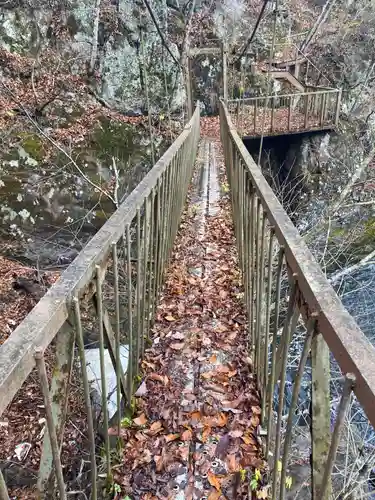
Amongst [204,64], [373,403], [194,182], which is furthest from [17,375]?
[204,64]

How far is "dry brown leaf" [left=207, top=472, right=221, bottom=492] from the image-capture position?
6.40 ft

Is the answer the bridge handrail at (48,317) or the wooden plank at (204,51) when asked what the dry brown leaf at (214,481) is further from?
the wooden plank at (204,51)

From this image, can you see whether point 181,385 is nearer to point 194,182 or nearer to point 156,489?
point 156,489

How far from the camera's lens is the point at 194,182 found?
8594 mm

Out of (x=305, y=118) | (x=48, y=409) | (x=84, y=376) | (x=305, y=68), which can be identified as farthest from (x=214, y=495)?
(x=305, y=68)

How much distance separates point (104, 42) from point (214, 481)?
18745 millimetres

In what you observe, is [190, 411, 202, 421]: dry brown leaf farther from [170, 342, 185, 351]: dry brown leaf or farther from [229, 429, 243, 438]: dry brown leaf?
[170, 342, 185, 351]: dry brown leaf

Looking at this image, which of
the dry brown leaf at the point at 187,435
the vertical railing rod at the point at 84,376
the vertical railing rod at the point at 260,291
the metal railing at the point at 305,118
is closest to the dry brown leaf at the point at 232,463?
the dry brown leaf at the point at 187,435

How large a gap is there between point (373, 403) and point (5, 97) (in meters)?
16.1

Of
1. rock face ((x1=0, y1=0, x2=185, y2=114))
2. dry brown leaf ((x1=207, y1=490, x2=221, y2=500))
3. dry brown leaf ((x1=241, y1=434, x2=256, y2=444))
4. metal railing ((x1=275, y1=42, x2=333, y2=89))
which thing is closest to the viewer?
dry brown leaf ((x1=207, y1=490, x2=221, y2=500))

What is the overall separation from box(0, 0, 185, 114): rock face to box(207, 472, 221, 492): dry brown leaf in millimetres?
16236

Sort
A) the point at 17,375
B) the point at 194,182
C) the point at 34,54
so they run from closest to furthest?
the point at 17,375, the point at 194,182, the point at 34,54

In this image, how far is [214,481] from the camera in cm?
197

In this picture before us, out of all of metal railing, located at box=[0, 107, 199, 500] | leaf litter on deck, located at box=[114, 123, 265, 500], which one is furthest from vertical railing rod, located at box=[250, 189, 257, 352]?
metal railing, located at box=[0, 107, 199, 500]
